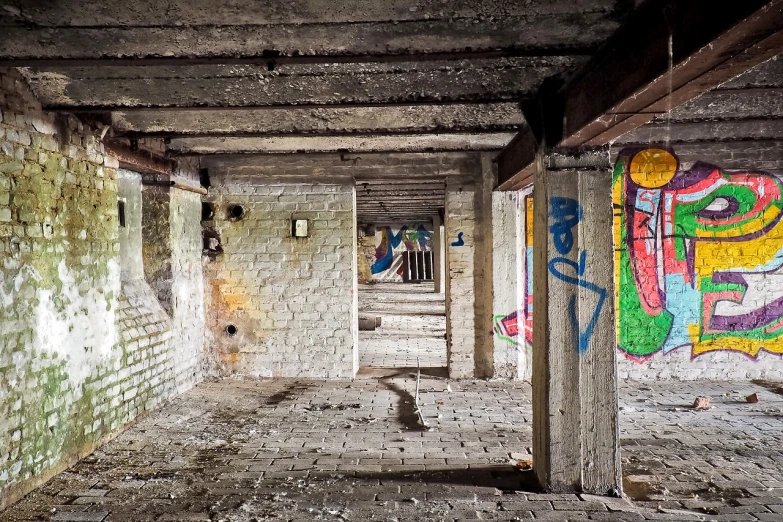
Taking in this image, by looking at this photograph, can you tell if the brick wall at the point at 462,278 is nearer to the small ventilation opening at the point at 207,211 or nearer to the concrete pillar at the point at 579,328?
the small ventilation opening at the point at 207,211

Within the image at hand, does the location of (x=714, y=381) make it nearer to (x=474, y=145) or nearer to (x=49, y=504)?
(x=474, y=145)

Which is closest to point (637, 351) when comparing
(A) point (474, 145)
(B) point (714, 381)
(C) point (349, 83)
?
(B) point (714, 381)

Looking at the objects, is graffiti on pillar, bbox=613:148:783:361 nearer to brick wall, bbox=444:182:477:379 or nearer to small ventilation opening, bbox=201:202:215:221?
brick wall, bbox=444:182:477:379

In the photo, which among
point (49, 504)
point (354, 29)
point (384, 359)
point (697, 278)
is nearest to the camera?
point (354, 29)

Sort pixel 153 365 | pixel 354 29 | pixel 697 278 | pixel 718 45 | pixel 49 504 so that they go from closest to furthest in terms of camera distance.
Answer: pixel 718 45, pixel 354 29, pixel 49 504, pixel 153 365, pixel 697 278

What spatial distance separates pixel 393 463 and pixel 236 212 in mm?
4281

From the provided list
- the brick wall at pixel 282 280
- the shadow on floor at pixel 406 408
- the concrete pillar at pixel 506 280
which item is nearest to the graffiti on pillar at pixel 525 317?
the concrete pillar at pixel 506 280

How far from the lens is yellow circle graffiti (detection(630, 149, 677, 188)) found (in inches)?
286

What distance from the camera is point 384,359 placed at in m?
9.04

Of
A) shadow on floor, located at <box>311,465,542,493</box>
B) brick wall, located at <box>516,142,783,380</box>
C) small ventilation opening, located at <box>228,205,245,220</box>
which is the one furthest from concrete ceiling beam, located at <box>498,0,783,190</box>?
small ventilation opening, located at <box>228,205,245,220</box>

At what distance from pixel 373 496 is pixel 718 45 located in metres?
3.26

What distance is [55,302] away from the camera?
4391 millimetres

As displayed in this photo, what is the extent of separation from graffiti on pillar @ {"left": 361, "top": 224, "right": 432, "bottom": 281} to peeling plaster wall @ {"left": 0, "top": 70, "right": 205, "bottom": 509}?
66.2 ft

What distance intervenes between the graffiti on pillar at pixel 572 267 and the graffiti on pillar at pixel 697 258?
372 centimetres
